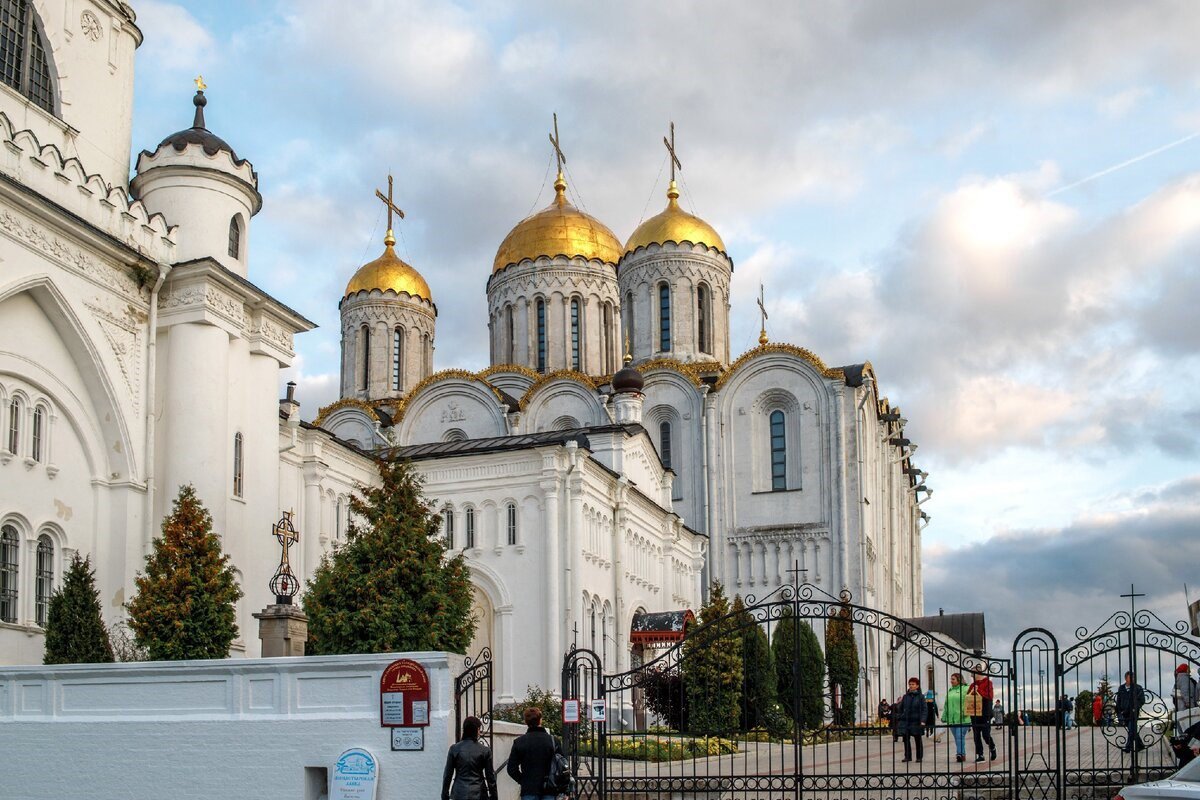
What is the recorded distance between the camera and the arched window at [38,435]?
70.1 ft

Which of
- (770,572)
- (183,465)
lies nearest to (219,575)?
(183,465)

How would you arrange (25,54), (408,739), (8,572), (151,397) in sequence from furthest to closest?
(151,397)
(25,54)
(8,572)
(408,739)

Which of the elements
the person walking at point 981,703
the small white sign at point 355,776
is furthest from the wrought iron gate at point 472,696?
the person walking at point 981,703

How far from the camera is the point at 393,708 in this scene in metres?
12.7

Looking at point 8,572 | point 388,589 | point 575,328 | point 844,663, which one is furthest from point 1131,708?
point 575,328

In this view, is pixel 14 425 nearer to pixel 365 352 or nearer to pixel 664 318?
pixel 664 318

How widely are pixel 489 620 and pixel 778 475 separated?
52.5 feet

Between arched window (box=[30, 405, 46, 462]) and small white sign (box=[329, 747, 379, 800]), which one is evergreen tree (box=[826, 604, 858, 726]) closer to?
small white sign (box=[329, 747, 379, 800])

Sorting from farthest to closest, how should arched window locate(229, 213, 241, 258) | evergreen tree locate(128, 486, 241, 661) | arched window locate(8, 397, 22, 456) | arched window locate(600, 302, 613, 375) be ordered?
arched window locate(600, 302, 613, 375)
arched window locate(229, 213, 241, 258)
arched window locate(8, 397, 22, 456)
evergreen tree locate(128, 486, 241, 661)

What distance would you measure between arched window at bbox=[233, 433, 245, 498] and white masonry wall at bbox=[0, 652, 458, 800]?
10397mm

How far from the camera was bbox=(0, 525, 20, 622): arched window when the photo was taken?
20.3 metres

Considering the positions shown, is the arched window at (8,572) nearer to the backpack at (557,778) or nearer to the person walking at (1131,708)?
the backpack at (557,778)

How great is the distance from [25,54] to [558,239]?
30.3 metres

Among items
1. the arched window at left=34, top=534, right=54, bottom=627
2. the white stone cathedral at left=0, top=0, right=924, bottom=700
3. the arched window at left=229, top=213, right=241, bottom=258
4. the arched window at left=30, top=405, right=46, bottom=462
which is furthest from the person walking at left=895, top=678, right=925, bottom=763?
the arched window at left=229, top=213, right=241, bottom=258
